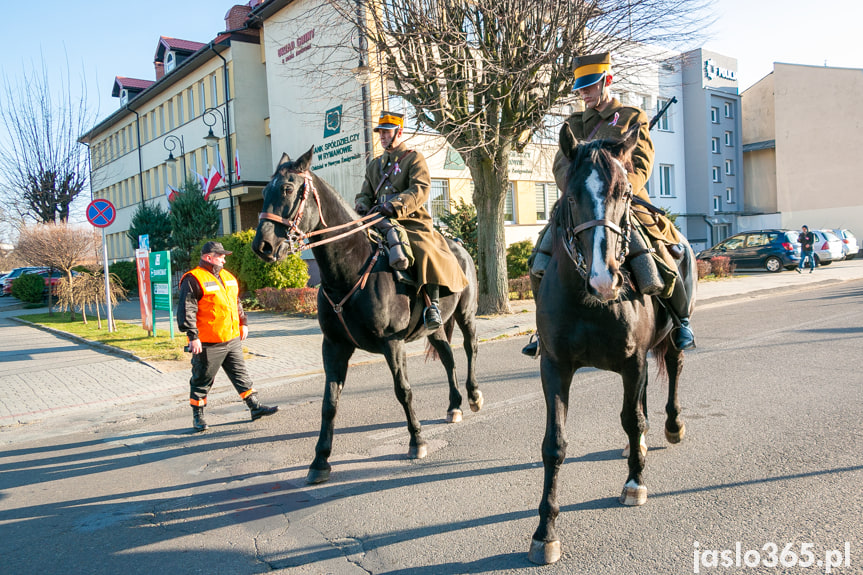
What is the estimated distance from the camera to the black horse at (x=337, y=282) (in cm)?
466

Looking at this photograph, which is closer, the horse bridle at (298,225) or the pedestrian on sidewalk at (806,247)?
the horse bridle at (298,225)

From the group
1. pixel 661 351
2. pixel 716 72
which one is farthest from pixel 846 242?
pixel 661 351

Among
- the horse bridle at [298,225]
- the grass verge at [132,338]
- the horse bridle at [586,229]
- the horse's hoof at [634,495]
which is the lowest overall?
the horse's hoof at [634,495]

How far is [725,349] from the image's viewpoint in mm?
9320

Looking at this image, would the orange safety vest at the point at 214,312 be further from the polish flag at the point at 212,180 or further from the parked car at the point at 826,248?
the parked car at the point at 826,248

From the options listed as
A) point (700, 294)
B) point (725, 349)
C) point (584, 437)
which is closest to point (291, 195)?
point (584, 437)

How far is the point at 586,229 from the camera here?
307 cm

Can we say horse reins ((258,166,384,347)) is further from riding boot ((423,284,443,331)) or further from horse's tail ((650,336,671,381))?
horse's tail ((650,336,671,381))

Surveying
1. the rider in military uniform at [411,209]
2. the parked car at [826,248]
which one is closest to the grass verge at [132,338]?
the rider in military uniform at [411,209]

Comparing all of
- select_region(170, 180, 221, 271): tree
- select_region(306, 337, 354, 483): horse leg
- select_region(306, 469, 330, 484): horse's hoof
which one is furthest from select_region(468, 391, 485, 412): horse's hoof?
select_region(170, 180, 221, 271): tree

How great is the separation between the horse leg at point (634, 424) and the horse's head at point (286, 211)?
2664 millimetres

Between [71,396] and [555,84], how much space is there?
11586 millimetres

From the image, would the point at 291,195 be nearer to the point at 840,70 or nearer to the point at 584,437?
the point at 584,437

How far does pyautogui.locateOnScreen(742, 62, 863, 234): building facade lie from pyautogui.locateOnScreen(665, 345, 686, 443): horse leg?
4262 centimetres
